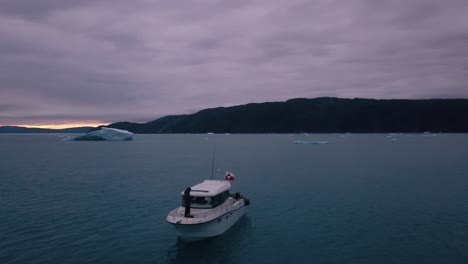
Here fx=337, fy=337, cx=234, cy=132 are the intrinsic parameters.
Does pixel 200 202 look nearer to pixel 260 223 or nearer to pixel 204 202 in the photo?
pixel 204 202

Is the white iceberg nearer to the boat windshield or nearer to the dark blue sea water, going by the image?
the dark blue sea water

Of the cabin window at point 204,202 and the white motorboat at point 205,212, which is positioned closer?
the white motorboat at point 205,212

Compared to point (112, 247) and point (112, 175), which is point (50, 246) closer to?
point (112, 247)

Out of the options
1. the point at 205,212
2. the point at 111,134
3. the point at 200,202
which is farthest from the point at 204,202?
the point at 111,134

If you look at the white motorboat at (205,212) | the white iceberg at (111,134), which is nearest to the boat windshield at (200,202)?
the white motorboat at (205,212)

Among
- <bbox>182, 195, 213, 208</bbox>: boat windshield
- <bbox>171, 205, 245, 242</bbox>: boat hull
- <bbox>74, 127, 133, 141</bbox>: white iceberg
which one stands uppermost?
<bbox>74, 127, 133, 141</bbox>: white iceberg

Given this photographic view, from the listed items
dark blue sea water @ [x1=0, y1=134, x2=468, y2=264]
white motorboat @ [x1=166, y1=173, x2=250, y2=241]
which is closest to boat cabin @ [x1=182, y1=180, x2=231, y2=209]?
white motorboat @ [x1=166, y1=173, x2=250, y2=241]

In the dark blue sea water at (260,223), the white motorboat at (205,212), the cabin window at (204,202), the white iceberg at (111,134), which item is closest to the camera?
the dark blue sea water at (260,223)

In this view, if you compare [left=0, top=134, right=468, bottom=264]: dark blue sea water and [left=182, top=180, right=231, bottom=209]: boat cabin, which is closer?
[left=0, top=134, right=468, bottom=264]: dark blue sea water

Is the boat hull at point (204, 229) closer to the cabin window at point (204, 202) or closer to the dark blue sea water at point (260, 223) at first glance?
the dark blue sea water at point (260, 223)

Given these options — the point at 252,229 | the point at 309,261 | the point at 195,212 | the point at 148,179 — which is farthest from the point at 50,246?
the point at 148,179
